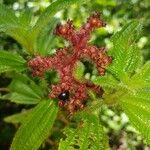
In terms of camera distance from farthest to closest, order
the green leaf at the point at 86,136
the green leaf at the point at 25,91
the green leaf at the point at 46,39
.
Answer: the green leaf at the point at 25,91 < the green leaf at the point at 46,39 < the green leaf at the point at 86,136

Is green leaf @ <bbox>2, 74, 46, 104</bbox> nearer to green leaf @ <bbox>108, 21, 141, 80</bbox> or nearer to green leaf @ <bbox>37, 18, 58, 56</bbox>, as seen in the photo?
green leaf @ <bbox>37, 18, 58, 56</bbox>

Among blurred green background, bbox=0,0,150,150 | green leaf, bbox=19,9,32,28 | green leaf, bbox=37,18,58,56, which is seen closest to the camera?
green leaf, bbox=19,9,32,28

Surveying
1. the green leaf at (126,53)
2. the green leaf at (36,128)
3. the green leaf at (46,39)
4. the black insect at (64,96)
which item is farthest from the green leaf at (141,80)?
the green leaf at (46,39)

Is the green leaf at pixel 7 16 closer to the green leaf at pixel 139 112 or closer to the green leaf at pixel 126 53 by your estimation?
the green leaf at pixel 126 53

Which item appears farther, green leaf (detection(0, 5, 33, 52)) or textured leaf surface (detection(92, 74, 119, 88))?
green leaf (detection(0, 5, 33, 52))

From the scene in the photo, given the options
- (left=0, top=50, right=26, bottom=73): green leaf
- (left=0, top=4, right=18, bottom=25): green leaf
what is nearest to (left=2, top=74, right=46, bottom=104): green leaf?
(left=0, top=50, right=26, bottom=73): green leaf

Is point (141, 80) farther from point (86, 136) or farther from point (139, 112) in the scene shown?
point (86, 136)
